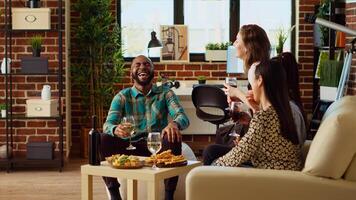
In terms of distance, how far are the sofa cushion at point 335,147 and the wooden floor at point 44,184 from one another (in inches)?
92.5

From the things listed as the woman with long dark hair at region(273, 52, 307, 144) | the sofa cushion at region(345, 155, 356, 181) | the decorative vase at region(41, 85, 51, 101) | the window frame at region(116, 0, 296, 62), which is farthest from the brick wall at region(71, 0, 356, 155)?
the sofa cushion at region(345, 155, 356, 181)

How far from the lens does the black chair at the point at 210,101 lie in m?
6.23

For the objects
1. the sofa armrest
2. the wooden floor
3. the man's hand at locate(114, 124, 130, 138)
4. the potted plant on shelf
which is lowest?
the wooden floor

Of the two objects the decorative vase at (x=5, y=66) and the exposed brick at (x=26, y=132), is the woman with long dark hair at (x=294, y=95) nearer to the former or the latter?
the decorative vase at (x=5, y=66)

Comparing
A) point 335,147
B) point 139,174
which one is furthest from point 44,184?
point 335,147

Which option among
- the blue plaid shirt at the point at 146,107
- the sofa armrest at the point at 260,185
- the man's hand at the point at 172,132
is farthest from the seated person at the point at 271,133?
the blue plaid shirt at the point at 146,107

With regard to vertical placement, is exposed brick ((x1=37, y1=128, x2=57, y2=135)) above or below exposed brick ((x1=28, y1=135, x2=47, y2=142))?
above

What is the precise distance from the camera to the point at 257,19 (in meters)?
7.65

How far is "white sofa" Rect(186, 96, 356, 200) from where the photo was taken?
9.84 feet

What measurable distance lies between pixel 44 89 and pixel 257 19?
9.04 feet

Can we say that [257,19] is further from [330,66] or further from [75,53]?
[75,53]

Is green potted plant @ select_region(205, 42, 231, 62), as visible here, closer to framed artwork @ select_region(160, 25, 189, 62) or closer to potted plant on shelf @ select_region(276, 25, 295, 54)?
framed artwork @ select_region(160, 25, 189, 62)

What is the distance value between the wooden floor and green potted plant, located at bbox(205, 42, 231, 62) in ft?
6.46

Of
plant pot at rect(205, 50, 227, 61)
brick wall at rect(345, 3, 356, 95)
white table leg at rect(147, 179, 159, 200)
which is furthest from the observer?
plant pot at rect(205, 50, 227, 61)
